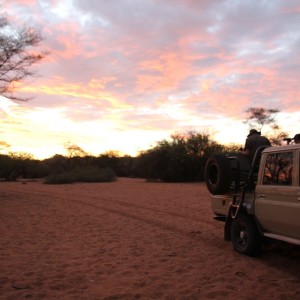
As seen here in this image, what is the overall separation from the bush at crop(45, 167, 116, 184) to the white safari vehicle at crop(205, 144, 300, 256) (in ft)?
100

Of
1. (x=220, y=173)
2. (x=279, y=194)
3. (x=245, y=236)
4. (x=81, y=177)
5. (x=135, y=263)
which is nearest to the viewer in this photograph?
(x=279, y=194)

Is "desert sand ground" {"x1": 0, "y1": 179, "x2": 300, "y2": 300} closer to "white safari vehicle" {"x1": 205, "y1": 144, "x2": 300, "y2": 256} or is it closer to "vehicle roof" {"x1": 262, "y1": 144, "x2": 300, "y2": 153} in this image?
"white safari vehicle" {"x1": 205, "y1": 144, "x2": 300, "y2": 256}

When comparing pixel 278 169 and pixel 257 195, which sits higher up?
pixel 278 169

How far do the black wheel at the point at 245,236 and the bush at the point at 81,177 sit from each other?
102ft

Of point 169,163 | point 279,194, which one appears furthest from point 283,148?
point 169,163

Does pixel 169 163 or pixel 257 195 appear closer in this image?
pixel 257 195

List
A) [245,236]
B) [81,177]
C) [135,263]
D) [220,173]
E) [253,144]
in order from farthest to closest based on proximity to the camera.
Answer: [81,177] → [253,144] → [220,173] → [245,236] → [135,263]

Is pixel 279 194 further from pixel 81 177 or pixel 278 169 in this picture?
pixel 81 177

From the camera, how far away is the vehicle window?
684 centimetres

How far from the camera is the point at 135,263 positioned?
296 inches

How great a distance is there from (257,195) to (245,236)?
98 centimetres

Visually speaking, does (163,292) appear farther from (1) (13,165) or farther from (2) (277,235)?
(1) (13,165)

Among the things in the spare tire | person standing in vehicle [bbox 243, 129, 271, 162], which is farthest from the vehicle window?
person standing in vehicle [bbox 243, 129, 271, 162]

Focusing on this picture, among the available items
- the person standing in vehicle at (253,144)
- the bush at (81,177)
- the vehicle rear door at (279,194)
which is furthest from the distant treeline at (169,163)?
the vehicle rear door at (279,194)
